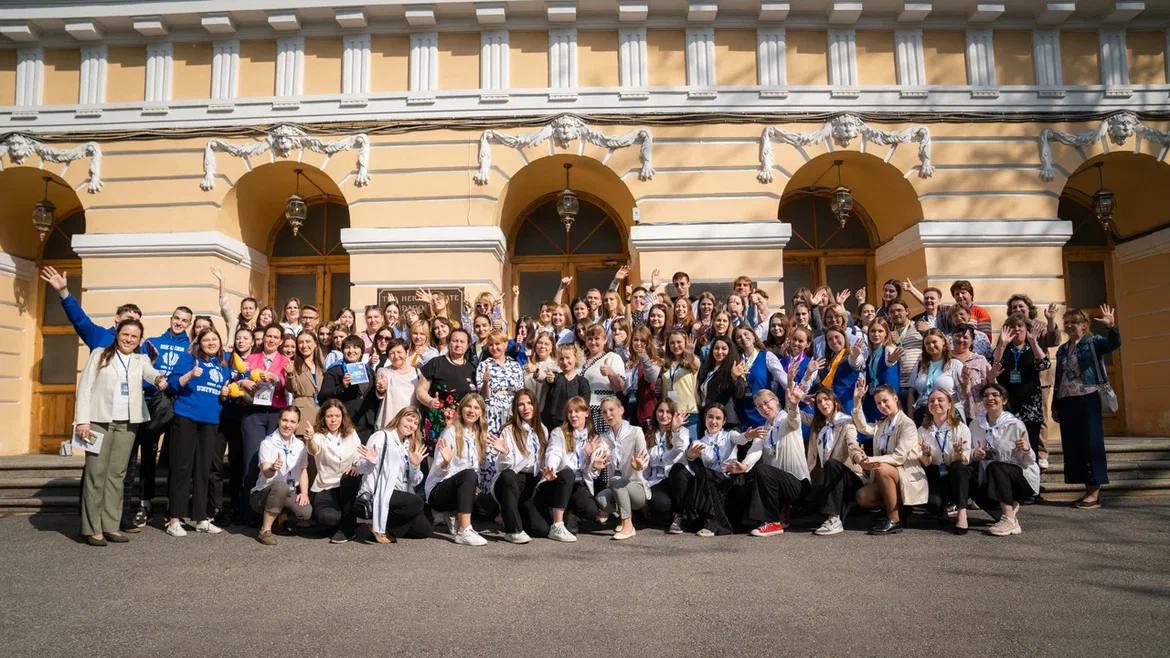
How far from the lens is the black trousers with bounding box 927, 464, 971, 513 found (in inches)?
257

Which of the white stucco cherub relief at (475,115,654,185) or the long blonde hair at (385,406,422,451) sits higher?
the white stucco cherub relief at (475,115,654,185)

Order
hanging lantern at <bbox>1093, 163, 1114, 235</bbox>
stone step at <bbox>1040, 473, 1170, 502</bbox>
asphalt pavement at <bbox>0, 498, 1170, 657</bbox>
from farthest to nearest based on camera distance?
1. hanging lantern at <bbox>1093, 163, 1114, 235</bbox>
2. stone step at <bbox>1040, 473, 1170, 502</bbox>
3. asphalt pavement at <bbox>0, 498, 1170, 657</bbox>

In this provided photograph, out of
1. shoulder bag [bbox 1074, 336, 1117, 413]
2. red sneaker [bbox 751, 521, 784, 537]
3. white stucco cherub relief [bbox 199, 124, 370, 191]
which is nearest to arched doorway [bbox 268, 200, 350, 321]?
white stucco cherub relief [bbox 199, 124, 370, 191]

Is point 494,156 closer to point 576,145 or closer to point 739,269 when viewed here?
point 576,145

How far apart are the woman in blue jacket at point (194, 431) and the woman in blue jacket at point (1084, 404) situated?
28.1 feet

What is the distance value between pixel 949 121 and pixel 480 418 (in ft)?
Result: 28.0

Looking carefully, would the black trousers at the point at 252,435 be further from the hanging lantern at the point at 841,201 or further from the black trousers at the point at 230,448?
the hanging lantern at the point at 841,201

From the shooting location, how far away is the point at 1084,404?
7.66 metres

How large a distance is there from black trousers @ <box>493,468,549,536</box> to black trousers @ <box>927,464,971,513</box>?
355 centimetres

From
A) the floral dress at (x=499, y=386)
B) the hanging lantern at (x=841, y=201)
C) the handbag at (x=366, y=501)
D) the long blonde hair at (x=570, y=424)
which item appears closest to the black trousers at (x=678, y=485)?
the long blonde hair at (x=570, y=424)

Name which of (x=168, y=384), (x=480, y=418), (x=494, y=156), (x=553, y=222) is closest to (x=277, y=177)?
(x=494, y=156)

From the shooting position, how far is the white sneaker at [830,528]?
6484 millimetres

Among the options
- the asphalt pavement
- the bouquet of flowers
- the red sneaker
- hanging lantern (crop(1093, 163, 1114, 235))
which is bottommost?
the asphalt pavement

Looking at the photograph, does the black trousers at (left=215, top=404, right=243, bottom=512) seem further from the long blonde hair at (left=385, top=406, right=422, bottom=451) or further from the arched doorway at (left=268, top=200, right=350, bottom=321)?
the arched doorway at (left=268, top=200, right=350, bottom=321)
